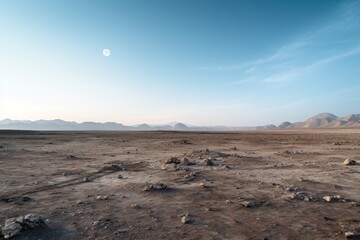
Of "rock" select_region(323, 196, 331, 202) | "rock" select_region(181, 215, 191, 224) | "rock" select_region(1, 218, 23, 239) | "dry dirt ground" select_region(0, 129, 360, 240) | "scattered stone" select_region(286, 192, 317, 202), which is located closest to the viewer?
"rock" select_region(1, 218, 23, 239)

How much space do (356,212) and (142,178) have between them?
7394 mm

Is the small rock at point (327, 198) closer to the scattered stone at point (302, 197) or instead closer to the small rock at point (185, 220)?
the scattered stone at point (302, 197)

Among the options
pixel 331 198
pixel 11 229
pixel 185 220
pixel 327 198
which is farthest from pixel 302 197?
pixel 11 229

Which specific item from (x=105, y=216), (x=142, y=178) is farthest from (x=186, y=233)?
(x=142, y=178)

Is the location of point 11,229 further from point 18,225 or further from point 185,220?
point 185,220

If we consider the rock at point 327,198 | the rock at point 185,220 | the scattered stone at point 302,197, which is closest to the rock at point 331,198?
the rock at point 327,198

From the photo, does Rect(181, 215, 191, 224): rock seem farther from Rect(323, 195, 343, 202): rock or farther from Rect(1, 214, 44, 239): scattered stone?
Rect(323, 195, 343, 202): rock

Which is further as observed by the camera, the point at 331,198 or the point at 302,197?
the point at 302,197

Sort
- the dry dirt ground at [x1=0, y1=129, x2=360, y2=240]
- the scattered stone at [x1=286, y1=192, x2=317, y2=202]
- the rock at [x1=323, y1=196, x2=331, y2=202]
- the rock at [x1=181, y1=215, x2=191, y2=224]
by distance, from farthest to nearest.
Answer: the scattered stone at [x1=286, y1=192, x2=317, y2=202]
the rock at [x1=323, y1=196, x2=331, y2=202]
the rock at [x1=181, y1=215, x2=191, y2=224]
the dry dirt ground at [x1=0, y1=129, x2=360, y2=240]

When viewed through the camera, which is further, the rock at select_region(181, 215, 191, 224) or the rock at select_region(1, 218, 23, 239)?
the rock at select_region(181, 215, 191, 224)

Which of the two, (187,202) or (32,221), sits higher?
(32,221)

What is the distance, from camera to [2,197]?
26.9 ft

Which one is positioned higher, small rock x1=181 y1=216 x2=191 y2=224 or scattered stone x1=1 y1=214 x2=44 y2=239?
scattered stone x1=1 y1=214 x2=44 y2=239

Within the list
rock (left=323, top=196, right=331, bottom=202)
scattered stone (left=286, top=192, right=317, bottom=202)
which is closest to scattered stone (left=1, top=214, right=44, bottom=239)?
scattered stone (left=286, top=192, right=317, bottom=202)
